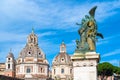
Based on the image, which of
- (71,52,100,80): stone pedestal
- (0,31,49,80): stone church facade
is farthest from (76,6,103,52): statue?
(0,31,49,80): stone church facade

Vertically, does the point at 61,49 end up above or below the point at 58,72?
above

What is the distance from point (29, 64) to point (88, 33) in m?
88.1

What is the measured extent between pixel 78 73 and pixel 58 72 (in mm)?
93057

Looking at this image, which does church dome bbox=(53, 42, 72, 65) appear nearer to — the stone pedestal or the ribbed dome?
the ribbed dome

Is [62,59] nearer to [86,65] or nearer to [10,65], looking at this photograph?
[10,65]

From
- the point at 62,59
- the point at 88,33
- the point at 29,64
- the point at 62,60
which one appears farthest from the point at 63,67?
the point at 88,33

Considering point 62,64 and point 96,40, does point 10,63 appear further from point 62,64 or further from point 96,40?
point 96,40

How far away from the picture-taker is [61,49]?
116m

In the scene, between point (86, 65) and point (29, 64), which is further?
point (29, 64)

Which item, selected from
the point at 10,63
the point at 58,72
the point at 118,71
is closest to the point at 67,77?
the point at 58,72

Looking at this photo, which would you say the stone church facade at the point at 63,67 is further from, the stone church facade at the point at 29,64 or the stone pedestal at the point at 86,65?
the stone pedestal at the point at 86,65

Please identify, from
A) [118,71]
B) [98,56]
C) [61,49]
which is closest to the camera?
[98,56]

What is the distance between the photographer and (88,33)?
21328 millimetres

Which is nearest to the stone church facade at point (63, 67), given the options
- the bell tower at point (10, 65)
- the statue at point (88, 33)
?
the bell tower at point (10, 65)
